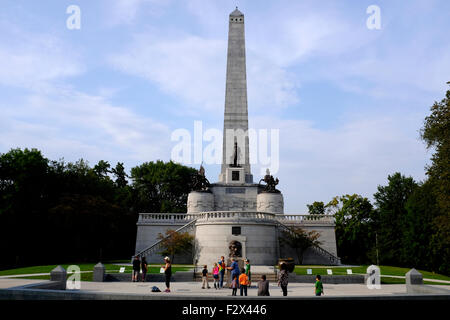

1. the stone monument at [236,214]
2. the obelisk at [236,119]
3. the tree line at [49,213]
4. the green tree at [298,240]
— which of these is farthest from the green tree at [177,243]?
the obelisk at [236,119]

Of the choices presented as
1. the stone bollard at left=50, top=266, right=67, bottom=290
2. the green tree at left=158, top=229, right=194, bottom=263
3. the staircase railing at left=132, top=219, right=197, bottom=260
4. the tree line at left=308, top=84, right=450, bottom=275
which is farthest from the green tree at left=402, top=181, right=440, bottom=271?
the stone bollard at left=50, top=266, right=67, bottom=290

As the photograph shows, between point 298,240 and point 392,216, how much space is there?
29.3 metres

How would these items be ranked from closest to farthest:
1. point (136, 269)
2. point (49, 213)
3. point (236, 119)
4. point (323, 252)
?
point (136, 269)
point (323, 252)
point (49, 213)
point (236, 119)

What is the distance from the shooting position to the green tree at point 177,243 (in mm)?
39281

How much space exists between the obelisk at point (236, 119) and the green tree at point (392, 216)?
1018 inches

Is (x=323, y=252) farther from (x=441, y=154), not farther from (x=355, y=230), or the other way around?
(x=355, y=230)

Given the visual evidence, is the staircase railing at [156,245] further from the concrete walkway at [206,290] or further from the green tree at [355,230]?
the green tree at [355,230]

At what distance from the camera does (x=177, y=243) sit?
39.3m

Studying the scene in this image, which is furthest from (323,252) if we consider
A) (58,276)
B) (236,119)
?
(58,276)

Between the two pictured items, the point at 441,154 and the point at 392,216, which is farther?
the point at 392,216

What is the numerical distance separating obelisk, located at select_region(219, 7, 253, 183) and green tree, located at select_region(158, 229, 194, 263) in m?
16.3

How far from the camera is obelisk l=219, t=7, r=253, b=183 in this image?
56250mm

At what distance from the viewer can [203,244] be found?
37.8 m
